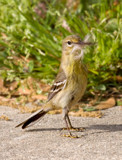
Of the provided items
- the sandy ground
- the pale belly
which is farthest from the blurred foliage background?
the pale belly

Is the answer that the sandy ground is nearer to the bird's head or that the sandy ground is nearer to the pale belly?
the pale belly

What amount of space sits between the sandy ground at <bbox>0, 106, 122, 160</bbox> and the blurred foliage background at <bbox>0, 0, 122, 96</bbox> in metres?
0.77

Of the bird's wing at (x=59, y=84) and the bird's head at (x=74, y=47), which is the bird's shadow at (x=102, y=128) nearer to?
the bird's wing at (x=59, y=84)

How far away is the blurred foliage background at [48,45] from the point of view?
18.0 feet

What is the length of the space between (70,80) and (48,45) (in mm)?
1874

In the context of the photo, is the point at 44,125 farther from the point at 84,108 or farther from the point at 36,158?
the point at 36,158

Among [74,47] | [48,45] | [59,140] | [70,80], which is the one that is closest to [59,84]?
[70,80]

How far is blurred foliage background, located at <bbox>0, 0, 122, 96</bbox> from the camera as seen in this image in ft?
18.0

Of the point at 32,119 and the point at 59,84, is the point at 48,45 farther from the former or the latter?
the point at 32,119

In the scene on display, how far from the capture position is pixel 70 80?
408 centimetres

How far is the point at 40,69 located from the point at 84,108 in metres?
1.15

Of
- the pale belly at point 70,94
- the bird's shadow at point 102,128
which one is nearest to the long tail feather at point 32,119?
the bird's shadow at point 102,128

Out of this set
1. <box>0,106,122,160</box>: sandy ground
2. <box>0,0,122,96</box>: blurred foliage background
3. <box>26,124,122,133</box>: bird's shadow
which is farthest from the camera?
<box>0,0,122,96</box>: blurred foliage background

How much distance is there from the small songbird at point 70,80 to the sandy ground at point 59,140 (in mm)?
201
